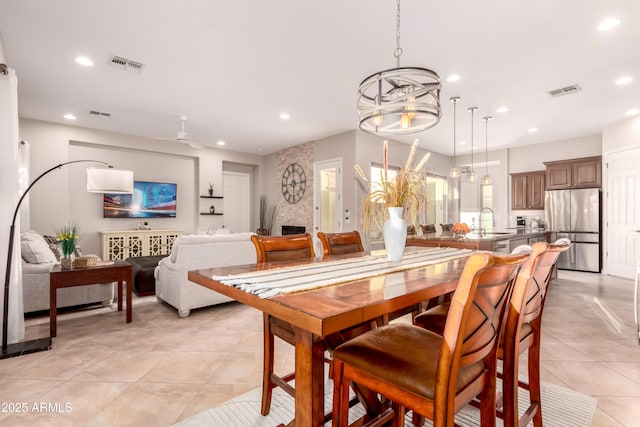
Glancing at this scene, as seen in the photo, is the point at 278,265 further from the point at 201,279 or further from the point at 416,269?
the point at 416,269

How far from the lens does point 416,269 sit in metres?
1.71

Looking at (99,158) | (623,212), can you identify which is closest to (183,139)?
(99,158)

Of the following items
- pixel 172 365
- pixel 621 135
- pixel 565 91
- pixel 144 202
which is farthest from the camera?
pixel 144 202

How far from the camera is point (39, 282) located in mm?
3363

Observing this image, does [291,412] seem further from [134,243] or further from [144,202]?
[144,202]

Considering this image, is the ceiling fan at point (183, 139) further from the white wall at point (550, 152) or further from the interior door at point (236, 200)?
the white wall at point (550, 152)

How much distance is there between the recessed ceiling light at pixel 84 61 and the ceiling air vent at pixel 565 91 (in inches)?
214

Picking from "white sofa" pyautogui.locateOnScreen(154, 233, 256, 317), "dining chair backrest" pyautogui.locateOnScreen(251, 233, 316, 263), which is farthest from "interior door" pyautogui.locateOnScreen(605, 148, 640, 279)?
"white sofa" pyautogui.locateOnScreen(154, 233, 256, 317)

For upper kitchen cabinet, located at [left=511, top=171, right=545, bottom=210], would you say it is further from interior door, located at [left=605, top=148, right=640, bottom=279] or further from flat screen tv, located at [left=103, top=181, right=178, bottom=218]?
flat screen tv, located at [left=103, top=181, right=178, bottom=218]

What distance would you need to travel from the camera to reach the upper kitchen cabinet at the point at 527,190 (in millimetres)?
6914

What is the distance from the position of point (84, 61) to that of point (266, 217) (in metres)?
5.28

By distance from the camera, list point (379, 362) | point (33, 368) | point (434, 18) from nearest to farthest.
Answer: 1. point (379, 362)
2. point (33, 368)
3. point (434, 18)

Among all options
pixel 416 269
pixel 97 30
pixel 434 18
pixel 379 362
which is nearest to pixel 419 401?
pixel 379 362

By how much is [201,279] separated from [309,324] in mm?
779
